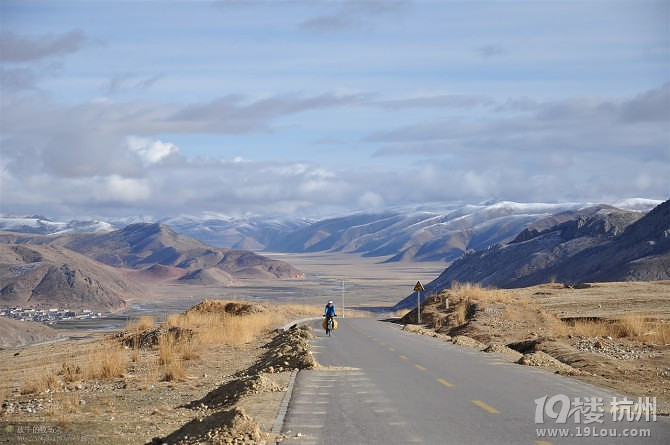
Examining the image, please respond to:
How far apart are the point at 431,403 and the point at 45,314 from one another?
111924 mm

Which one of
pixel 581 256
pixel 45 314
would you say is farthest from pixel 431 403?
pixel 581 256

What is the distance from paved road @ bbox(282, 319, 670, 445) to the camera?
12180 millimetres

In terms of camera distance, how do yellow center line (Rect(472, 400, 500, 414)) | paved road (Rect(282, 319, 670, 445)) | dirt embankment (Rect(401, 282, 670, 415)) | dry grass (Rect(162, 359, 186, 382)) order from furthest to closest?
dirt embankment (Rect(401, 282, 670, 415)), dry grass (Rect(162, 359, 186, 382)), yellow center line (Rect(472, 400, 500, 414)), paved road (Rect(282, 319, 670, 445))

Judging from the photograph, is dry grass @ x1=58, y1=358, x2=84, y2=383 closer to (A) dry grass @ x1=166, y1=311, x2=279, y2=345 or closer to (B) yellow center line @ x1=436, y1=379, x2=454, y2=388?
(A) dry grass @ x1=166, y1=311, x2=279, y2=345

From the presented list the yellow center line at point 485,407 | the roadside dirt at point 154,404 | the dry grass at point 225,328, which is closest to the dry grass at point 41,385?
the roadside dirt at point 154,404

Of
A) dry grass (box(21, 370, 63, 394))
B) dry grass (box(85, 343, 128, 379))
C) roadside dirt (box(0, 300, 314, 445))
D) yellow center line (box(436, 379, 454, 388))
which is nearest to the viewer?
roadside dirt (box(0, 300, 314, 445))

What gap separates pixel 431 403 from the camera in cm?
1522

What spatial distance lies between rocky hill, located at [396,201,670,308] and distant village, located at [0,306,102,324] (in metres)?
43.2

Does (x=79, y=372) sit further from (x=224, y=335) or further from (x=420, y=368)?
(x=224, y=335)

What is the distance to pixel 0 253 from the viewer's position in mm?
156500

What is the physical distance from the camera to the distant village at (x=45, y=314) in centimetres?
11275

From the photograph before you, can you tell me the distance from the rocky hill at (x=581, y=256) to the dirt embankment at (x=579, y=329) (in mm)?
37397

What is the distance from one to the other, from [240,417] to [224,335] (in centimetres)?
2298

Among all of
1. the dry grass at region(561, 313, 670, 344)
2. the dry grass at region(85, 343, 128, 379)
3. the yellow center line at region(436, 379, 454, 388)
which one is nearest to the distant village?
the dry grass at region(561, 313, 670, 344)
